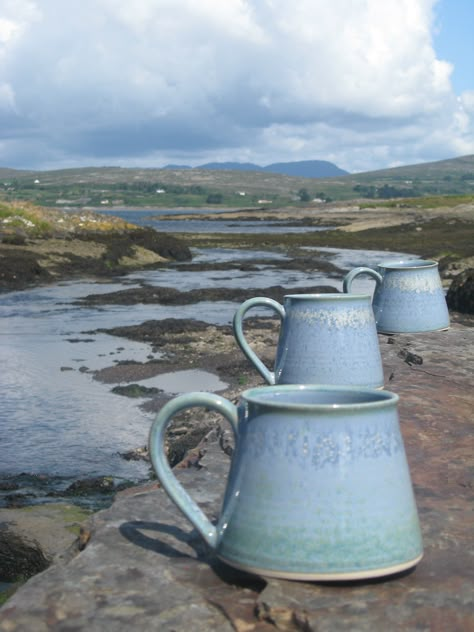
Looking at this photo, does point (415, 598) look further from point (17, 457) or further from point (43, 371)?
point (43, 371)

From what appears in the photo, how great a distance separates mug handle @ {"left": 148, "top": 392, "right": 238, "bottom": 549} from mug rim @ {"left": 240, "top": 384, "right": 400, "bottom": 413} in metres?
0.06

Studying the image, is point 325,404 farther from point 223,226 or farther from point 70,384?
point 223,226

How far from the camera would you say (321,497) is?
222cm

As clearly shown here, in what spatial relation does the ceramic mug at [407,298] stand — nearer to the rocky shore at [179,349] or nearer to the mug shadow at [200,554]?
the rocky shore at [179,349]

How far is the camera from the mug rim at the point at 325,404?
224cm

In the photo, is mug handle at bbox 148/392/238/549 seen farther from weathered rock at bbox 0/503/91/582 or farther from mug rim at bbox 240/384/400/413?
weathered rock at bbox 0/503/91/582

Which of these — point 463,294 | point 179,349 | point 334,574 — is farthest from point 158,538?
point 463,294

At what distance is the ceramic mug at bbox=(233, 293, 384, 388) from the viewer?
150 inches

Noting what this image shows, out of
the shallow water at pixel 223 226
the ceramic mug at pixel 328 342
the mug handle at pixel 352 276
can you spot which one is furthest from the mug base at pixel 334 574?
the shallow water at pixel 223 226

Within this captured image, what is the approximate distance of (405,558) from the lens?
2.27 metres

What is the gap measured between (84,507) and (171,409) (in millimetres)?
4371

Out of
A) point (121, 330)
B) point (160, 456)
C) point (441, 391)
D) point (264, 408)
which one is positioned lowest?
point (121, 330)

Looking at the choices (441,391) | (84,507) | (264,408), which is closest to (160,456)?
(264,408)

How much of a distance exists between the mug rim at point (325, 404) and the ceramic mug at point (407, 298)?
9.49 ft
